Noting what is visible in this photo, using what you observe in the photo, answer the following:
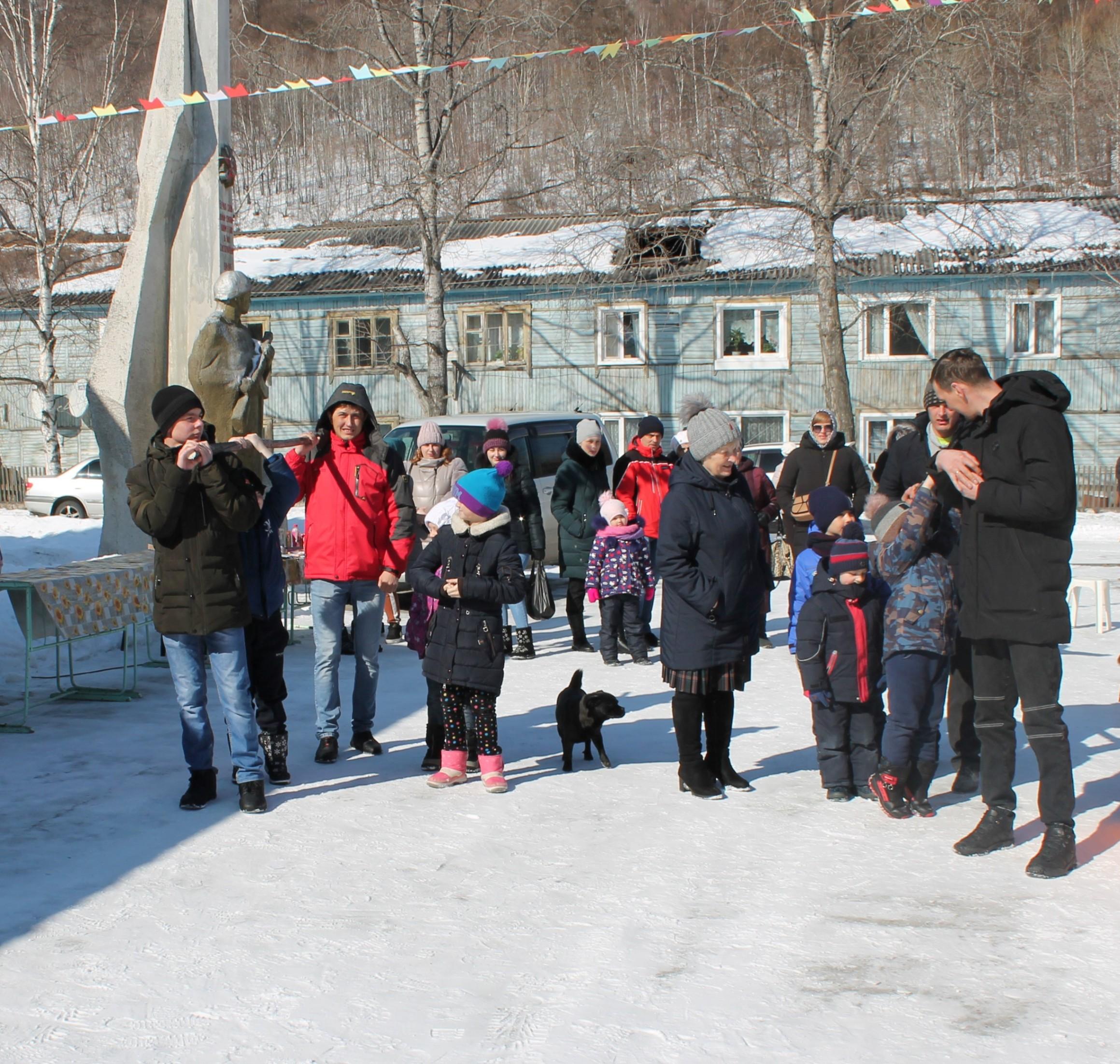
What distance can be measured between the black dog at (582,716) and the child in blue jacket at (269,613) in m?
1.33

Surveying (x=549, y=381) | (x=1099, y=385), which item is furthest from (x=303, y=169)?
(x=1099, y=385)

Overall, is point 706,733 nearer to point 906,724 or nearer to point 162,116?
point 906,724

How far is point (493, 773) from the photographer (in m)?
5.95

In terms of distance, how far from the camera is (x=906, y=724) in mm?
5328

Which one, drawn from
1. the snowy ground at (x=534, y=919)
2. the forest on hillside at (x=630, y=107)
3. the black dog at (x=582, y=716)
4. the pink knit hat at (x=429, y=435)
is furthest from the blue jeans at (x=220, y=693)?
the forest on hillside at (x=630, y=107)

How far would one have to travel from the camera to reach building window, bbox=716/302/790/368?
31.7 meters

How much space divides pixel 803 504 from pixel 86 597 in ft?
17.3

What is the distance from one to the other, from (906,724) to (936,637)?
1.23 ft

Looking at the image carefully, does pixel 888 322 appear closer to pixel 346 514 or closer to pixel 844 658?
pixel 346 514

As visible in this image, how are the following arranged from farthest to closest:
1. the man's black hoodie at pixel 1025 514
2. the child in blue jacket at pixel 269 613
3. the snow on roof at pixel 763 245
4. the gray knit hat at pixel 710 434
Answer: the snow on roof at pixel 763 245 < the child in blue jacket at pixel 269 613 < the gray knit hat at pixel 710 434 < the man's black hoodie at pixel 1025 514

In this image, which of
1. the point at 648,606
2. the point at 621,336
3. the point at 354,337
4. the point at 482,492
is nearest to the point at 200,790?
the point at 482,492

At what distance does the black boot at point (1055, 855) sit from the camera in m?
4.66

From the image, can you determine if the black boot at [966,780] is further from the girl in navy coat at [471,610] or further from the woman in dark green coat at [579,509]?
the woman in dark green coat at [579,509]

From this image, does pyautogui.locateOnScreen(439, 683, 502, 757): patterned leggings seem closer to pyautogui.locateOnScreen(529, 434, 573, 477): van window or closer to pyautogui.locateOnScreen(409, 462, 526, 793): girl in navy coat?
pyautogui.locateOnScreen(409, 462, 526, 793): girl in navy coat
